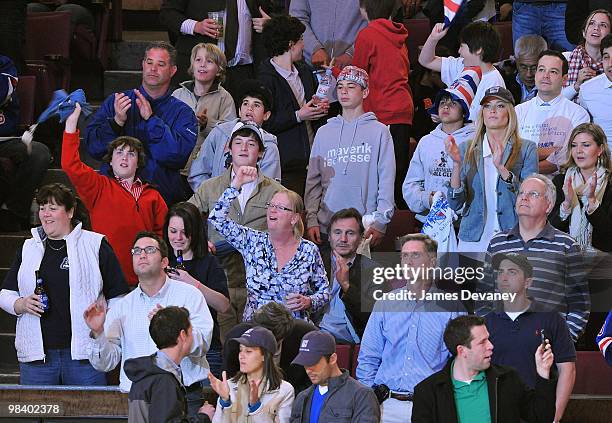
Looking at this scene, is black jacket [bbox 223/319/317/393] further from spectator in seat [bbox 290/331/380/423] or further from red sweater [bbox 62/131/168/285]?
red sweater [bbox 62/131/168/285]

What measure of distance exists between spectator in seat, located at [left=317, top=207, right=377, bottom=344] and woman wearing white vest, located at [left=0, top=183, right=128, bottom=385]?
1.22 m

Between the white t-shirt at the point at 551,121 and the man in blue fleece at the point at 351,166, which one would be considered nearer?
the man in blue fleece at the point at 351,166

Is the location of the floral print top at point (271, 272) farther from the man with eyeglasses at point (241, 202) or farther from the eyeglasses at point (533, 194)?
the eyeglasses at point (533, 194)

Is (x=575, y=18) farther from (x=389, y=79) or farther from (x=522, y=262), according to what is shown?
(x=522, y=262)

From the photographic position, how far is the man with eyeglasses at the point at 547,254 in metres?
7.78

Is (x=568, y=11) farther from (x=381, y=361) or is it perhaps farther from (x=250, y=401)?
(x=250, y=401)

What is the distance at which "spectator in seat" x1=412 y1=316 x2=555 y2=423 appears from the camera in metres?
6.94

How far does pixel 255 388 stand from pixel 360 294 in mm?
1279

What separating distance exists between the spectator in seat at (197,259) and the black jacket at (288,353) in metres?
0.49

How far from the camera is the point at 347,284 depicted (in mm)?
8234

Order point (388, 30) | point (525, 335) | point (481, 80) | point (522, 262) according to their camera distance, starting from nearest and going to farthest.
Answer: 1. point (525, 335)
2. point (522, 262)
3. point (481, 80)
4. point (388, 30)

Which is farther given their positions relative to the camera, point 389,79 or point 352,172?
point 389,79

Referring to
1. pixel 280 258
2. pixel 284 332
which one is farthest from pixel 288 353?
pixel 280 258

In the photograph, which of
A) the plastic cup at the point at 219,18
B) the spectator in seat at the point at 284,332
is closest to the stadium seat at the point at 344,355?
the spectator in seat at the point at 284,332
